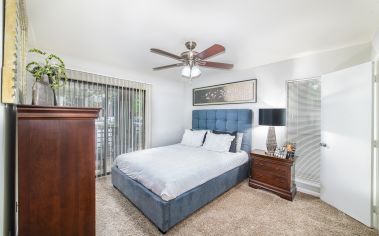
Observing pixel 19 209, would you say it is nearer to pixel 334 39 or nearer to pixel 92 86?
pixel 92 86

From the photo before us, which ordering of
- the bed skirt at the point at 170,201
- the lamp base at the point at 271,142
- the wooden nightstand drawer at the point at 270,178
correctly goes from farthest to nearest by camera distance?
the lamp base at the point at 271,142, the wooden nightstand drawer at the point at 270,178, the bed skirt at the point at 170,201

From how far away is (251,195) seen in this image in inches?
109

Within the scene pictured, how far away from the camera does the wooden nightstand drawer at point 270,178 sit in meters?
2.69

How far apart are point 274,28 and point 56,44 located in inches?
124

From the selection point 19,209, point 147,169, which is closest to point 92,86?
point 147,169

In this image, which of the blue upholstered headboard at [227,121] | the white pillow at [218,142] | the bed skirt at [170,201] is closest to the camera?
the bed skirt at [170,201]

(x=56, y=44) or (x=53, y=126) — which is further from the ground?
(x=56, y=44)

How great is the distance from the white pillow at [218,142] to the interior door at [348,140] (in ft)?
4.99

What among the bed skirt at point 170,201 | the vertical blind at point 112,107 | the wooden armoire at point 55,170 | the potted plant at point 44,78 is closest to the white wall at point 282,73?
the bed skirt at point 170,201

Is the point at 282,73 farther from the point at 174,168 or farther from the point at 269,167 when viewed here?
the point at 174,168

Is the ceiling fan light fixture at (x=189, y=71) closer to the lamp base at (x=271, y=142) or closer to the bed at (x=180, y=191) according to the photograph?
the bed at (x=180, y=191)

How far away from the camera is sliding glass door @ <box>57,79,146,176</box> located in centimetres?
323

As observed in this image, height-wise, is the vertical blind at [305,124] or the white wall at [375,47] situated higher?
the white wall at [375,47]

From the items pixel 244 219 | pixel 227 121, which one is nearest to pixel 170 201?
pixel 244 219
